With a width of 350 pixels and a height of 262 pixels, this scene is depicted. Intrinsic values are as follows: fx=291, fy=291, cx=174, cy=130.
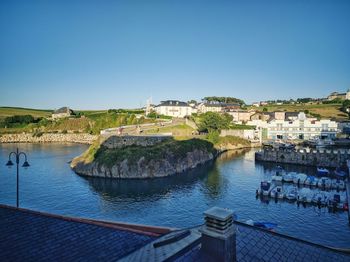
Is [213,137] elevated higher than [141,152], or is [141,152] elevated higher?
[213,137]

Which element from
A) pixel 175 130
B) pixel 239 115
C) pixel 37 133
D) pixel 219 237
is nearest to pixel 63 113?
pixel 37 133

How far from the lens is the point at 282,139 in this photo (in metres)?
96.2

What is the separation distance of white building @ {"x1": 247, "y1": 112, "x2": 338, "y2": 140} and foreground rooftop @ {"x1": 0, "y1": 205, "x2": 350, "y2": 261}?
294ft

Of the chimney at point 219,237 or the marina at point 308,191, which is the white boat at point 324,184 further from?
the chimney at point 219,237

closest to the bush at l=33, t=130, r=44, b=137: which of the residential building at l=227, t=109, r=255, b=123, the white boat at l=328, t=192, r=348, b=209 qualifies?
the residential building at l=227, t=109, r=255, b=123

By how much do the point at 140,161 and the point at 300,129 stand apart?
62301mm

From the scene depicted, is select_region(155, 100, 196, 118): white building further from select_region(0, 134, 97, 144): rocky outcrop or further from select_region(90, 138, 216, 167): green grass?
select_region(90, 138, 216, 167): green grass

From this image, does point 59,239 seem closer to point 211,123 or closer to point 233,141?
point 211,123

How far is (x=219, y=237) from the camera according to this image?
29.5 feet

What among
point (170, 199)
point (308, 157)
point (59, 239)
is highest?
point (59, 239)

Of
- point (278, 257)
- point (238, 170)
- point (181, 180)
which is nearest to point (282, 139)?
point (238, 170)

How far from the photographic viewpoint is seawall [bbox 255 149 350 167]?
63.7 m

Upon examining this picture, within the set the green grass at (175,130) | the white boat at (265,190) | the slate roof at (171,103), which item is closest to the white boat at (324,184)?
the white boat at (265,190)

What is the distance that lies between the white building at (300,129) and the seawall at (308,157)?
1091 inches
